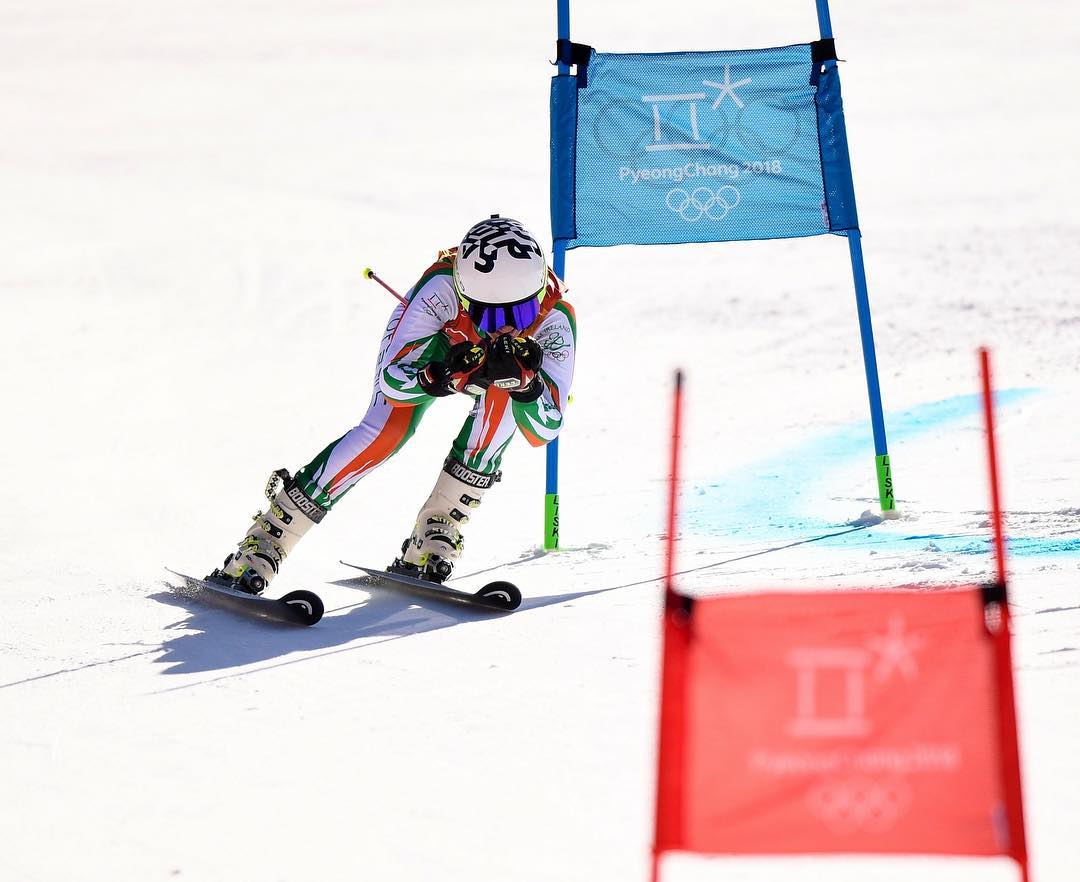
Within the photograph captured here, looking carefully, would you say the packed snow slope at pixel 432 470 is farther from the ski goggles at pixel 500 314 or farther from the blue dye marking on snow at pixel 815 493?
the ski goggles at pixel 500 314

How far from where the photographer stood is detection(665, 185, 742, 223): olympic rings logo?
6.37 meters

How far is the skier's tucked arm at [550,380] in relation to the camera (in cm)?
549

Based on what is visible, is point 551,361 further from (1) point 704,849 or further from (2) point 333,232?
(2) point 333,232

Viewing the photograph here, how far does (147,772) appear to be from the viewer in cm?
362

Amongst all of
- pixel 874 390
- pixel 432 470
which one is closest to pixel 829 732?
pixel 874 390

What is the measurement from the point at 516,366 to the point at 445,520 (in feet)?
2.50

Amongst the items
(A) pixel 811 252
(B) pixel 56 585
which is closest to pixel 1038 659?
(B) pixel 56 585

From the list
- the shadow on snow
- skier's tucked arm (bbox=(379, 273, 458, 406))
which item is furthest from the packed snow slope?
skier's tucked arm (bbox=(379, 273, 458, 406))

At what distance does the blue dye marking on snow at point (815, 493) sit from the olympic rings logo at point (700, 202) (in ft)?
4.73

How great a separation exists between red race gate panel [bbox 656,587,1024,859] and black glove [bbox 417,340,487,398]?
9.47 ft

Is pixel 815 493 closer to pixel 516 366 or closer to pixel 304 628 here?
pixel 516 366

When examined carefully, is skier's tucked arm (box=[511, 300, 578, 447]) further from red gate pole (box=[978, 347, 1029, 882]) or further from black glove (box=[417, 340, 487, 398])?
red gate pole (box=[978, 347, 1029, 882])

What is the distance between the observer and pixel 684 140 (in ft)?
20.9

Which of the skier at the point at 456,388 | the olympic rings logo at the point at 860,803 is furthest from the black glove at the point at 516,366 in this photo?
the olympic rings logo at the point at 860,803
